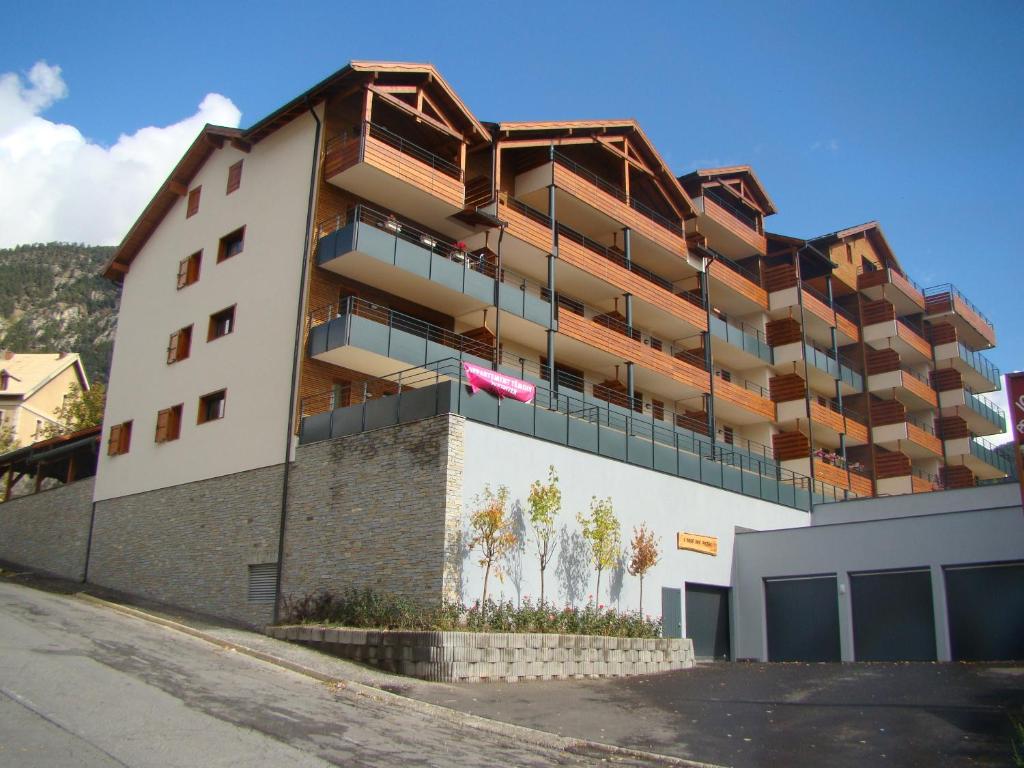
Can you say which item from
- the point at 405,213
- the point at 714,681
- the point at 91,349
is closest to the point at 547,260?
the point at 405,213

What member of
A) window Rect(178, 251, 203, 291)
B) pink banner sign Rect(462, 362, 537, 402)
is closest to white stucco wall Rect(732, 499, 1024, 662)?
pink banner sign Rect(462, 362, 537, 402)

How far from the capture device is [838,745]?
1377cm

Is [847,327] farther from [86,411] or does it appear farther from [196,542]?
[86,411]

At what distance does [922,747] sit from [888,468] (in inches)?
1463

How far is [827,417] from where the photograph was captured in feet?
151

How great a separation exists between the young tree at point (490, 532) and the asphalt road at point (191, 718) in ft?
18.2

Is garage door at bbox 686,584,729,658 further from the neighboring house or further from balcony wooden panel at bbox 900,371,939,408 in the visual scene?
the neighboring house

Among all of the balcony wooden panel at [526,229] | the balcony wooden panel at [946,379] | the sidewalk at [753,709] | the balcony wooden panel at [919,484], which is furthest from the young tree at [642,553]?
the balcony wooden panel at [946,379]

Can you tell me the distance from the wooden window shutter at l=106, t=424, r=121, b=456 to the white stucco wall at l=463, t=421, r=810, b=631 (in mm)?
16833

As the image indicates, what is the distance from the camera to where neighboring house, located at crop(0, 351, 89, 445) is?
74938 millimetres

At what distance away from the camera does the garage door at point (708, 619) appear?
29141 millimetres

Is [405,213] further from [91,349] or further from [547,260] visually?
[91,349]

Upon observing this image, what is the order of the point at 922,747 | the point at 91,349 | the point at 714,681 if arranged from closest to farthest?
the point at 922,747
the point at 714,681
the point at 91,349

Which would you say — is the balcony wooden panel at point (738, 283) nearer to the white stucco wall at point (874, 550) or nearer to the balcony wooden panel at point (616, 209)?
the balcony wooden panel at point (616, 209)
